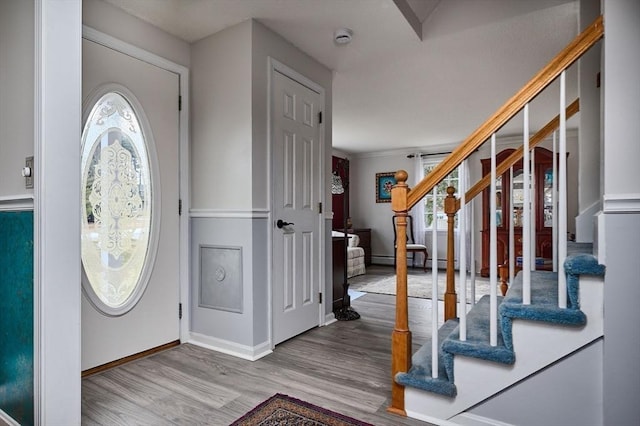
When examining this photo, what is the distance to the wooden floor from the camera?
5.92ft

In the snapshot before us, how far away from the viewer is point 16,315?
157 centimetres

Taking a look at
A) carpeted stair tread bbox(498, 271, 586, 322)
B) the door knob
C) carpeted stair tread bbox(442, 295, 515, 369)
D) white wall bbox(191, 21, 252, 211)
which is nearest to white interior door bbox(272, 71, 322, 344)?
the door knob

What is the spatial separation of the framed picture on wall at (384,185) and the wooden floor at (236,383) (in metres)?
4.78

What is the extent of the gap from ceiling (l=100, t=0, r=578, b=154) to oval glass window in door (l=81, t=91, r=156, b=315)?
75cm

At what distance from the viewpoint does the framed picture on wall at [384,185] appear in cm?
740

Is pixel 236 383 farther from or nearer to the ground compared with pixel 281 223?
nearer to the ground

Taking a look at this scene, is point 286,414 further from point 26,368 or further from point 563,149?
point 563,149

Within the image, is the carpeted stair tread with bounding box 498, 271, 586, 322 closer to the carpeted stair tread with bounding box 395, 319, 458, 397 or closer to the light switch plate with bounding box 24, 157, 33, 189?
the carpeted stair tread with bounding box 395, 319, 458, 397

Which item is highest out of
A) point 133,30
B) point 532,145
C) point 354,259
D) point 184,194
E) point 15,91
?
point 133,30

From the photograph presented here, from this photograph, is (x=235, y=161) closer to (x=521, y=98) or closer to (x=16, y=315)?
(x=16, y=315)

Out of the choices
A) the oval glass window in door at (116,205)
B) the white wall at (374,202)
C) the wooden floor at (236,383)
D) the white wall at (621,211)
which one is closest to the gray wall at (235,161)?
the wooden floor at (236,383)

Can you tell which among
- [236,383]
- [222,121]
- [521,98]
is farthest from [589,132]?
[236,383]

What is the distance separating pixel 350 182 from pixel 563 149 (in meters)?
6.35

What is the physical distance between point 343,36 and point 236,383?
7.96ft
